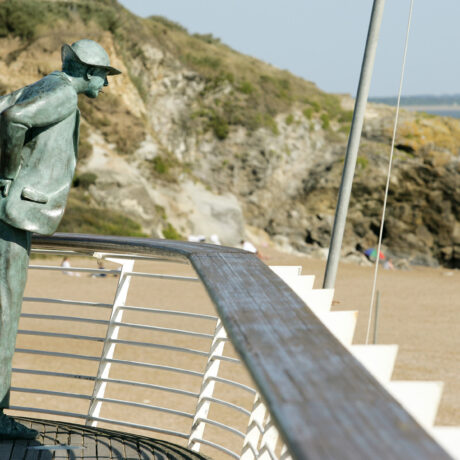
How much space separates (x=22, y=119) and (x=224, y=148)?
116 feet

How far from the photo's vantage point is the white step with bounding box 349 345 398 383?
81.0 inches

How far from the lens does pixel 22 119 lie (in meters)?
3.28

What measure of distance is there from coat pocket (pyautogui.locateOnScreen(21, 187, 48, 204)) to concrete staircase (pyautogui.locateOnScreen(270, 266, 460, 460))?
43.5 inches

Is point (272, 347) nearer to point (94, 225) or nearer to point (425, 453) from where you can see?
point (425, 453)

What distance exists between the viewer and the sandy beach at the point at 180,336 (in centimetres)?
938

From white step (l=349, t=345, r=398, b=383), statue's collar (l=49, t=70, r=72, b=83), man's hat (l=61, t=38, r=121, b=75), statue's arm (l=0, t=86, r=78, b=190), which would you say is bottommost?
white step (l=349, t=345, r=398, b=383)

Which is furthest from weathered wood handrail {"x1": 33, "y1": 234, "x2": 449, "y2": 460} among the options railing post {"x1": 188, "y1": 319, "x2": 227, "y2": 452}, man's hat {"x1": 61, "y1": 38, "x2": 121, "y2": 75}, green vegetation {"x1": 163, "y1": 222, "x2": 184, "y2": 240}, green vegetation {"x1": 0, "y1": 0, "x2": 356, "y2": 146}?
green vegetation {"x1": 0, "y1": 0, "x2": 356, "y2": 146}

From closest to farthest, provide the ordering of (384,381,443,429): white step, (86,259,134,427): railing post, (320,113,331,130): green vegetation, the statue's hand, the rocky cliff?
(384,381,443,429): white step → the statue's hand → (86,259,134,427): railing post → the rocky cliff → (320,113,331,130): green vegetation

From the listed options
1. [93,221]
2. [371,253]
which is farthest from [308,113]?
[93,221]

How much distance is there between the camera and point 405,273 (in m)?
32.2

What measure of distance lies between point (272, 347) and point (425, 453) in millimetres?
549

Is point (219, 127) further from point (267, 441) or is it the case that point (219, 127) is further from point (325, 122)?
point (267, 441)

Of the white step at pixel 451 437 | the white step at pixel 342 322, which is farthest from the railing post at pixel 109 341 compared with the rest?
the white step at pixel 451 437

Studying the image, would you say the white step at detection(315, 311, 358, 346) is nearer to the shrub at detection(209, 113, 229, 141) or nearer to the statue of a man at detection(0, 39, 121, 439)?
the statue of a man at detection(0, 39, 121, 439)
